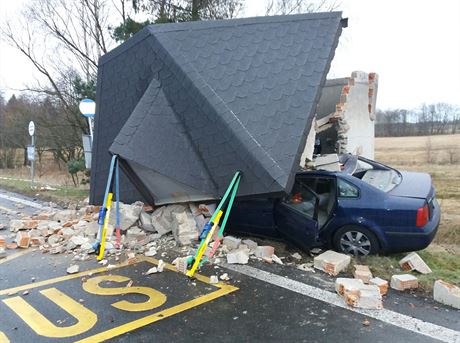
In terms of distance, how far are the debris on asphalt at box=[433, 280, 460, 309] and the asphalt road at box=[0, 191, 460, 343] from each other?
9 centimetres

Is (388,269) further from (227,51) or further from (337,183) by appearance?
(227,51)

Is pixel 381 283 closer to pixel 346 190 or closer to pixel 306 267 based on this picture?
pixel 306 267

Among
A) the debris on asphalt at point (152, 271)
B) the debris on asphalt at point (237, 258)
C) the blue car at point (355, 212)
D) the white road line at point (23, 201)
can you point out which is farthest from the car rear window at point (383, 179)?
the white road line at point (23, 201)

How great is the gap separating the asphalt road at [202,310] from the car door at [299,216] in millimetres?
593

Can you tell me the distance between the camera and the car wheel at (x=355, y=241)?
5398 mm

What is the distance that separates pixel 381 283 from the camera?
452cm

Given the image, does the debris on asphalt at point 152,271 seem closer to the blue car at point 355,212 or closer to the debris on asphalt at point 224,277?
the debris on asphalt at point 224,277

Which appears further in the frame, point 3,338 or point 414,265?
point 414,265

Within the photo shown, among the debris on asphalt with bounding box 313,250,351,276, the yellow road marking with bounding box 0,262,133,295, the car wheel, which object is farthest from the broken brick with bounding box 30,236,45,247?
the car wheel

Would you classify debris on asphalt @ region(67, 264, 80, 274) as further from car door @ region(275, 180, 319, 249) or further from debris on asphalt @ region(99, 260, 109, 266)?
car door @ region(275, 180, 319, 249)

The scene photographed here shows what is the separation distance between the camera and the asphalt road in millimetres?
3582

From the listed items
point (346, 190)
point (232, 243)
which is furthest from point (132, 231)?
point (346, 190)

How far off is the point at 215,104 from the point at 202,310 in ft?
10.4

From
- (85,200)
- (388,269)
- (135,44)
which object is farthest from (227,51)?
(85,200)
